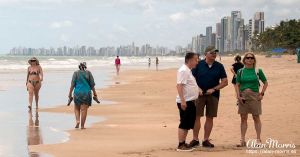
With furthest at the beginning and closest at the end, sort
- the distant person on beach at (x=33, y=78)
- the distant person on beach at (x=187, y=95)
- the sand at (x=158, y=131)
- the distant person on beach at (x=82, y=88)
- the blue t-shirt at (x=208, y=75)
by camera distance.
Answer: the distant person on beach at (x=33, y=78), the distant person on beach at (x=82, y=88), the blue t-shirt at (x=208, y=75), the sand at (x=158, y=131), the distant person on beach at (x=187, y=95)

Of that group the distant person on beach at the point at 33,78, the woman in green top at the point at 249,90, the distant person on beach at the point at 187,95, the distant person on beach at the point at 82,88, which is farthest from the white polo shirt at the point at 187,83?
the distant person on beach at the point at 33,78

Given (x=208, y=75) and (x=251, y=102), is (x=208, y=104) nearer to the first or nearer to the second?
(x=208, y=75)

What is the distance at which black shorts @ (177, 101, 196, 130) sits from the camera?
7887 mm

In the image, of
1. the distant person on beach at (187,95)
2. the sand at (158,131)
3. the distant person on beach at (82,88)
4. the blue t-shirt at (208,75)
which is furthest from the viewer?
the distant person on beach at (82,88)

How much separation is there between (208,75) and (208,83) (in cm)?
14

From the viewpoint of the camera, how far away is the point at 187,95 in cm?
791

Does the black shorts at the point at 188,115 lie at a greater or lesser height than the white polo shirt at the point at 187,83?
lesser

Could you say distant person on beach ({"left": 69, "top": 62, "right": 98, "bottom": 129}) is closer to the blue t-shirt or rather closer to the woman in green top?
the blue t-shirt

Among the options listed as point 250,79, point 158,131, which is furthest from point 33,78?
point 250,79

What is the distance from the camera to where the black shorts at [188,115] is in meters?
7.89

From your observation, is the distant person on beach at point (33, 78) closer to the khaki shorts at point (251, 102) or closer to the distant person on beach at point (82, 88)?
the distant person on beach at point (82, 88)

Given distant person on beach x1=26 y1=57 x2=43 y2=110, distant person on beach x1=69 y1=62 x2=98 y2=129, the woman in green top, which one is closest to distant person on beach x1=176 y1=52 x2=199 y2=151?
the woman in green top

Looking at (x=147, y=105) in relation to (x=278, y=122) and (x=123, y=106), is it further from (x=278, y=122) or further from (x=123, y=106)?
(x=278, y=122)

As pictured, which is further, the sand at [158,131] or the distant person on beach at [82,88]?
the distant person on beach at [82,88]
